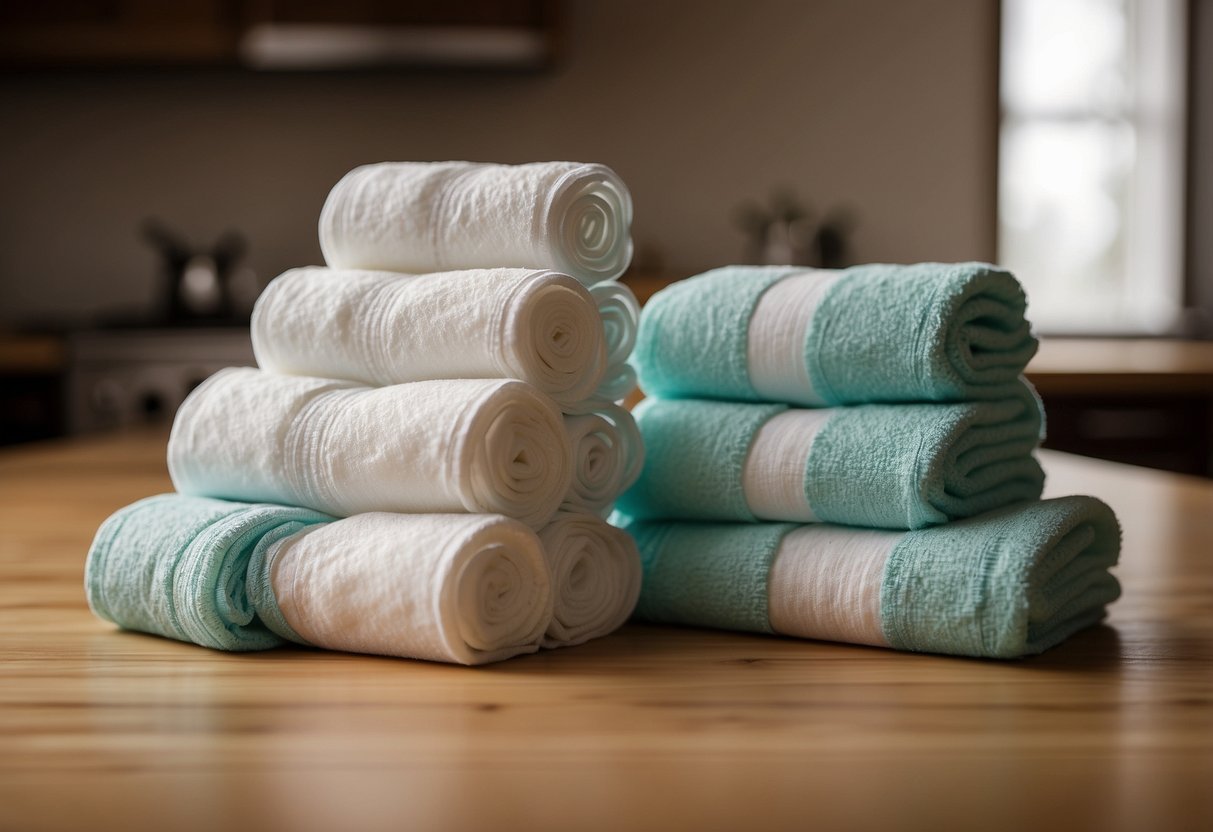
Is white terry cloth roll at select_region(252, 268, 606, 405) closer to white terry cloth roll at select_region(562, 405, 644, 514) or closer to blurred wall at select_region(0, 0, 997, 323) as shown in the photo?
white terry cloth roll at select_region(562, 405, 644, 514)

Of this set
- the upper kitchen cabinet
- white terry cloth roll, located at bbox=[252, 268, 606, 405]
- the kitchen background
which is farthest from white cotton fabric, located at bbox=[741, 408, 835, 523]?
the kitchen background

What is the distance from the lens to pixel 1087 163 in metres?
3.46

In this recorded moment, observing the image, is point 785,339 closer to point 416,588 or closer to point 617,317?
point 617,317

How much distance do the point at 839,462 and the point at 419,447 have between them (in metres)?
0.22

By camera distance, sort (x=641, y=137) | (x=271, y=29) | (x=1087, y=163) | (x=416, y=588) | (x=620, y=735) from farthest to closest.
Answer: (x=1087, y=163) → (x=641, y=137) → (x=271, y=29) → (x=416, y=588) → (x=620, y=735)

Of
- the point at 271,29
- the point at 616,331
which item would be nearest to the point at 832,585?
the point at 616,331

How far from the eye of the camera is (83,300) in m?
3.35

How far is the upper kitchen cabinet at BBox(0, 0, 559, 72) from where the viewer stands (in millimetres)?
2953

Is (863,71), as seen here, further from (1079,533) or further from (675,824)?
(675,824)

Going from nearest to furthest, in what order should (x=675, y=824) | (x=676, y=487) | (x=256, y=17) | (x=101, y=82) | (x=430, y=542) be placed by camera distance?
(x=675, y=824) → (x=430, y=542) → (x=676, y=487) → (x=256, y=17) → (x=101, y=82)

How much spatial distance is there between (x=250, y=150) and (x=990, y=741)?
312 centimetres

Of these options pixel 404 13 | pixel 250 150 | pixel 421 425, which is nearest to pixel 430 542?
pixel 421 425

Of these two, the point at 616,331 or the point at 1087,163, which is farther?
the point at 1087,163

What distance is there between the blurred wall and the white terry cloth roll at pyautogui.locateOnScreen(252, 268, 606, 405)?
2.62 meters
